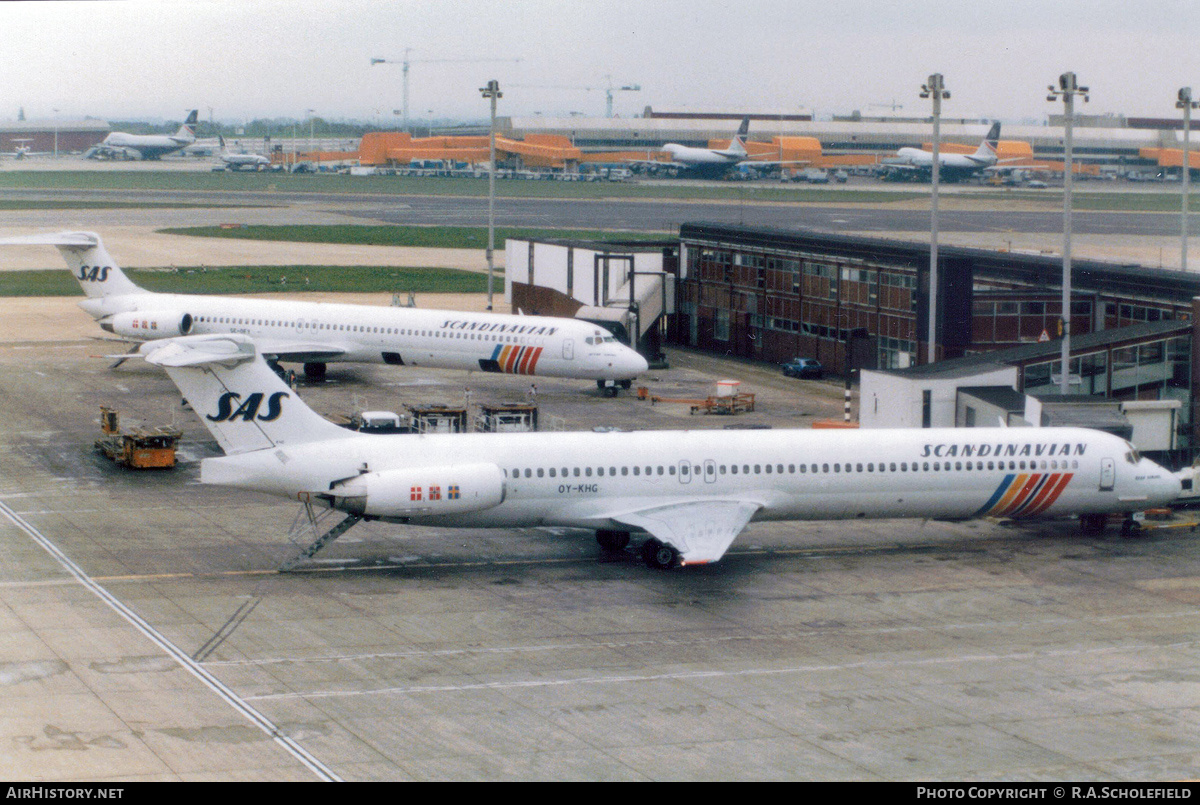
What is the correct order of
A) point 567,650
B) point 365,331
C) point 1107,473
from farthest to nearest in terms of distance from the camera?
1. point 365,331
2. point 1107,473
3. point 567,650

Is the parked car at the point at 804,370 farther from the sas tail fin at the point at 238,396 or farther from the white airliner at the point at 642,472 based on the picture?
the sas tail fin at the point at 238,396

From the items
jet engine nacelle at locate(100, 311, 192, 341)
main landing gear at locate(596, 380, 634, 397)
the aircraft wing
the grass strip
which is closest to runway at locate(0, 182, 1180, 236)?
Answer: the grass strip

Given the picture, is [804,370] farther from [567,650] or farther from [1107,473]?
[567,650]

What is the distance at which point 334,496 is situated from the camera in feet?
118

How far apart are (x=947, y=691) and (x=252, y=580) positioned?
16.7 m

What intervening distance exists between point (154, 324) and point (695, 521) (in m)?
37.7

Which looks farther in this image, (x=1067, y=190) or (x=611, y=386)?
(x=611, y=386)

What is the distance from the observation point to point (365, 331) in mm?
66375

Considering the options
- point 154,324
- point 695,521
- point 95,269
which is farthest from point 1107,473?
point 95,269

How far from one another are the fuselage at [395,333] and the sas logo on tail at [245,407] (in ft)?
93.1

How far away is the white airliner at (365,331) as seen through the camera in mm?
64312

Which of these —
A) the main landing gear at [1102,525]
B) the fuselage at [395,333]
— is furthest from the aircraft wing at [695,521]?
the fuselage at [395,333]

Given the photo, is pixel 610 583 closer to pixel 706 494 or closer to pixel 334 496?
pixel 706 494
